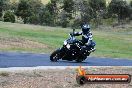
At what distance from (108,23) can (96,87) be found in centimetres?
8201

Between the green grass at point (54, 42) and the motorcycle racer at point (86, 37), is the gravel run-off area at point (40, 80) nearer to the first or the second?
the motorcycle racer at point (86, 37)

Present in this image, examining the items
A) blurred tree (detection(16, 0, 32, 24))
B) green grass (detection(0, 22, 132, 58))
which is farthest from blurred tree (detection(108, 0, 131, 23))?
green grass (detection(0, 22, 132, 58))

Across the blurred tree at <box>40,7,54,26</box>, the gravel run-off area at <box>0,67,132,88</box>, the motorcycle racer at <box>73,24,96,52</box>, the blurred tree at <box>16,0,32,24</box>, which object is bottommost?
the blurred tree at <box>40,7,54,26</box>

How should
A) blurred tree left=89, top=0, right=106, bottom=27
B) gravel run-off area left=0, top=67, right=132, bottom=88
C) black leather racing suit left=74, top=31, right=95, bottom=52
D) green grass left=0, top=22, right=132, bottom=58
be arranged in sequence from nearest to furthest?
gravel run-off area left=0, top=67, right=132, bottom=88, black leather racing suit left=74, top=31, right=95, bottom=52, green grass left=0, top=22, right=132, bottom=58, blurred tree left=89, top=0, right=106, bottom=27

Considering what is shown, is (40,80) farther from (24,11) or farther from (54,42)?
(24,11)

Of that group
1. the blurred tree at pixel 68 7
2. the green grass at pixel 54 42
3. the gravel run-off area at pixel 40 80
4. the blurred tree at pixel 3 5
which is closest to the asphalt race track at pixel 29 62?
the gravel run-off area at pixel 40 80

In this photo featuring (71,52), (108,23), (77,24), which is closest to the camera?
(71,52)

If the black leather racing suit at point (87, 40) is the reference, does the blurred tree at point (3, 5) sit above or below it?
below

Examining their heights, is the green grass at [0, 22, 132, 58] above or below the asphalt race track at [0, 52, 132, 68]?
below

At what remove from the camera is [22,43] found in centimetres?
3519

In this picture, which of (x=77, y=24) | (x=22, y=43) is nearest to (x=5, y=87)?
(x=22, y=43)

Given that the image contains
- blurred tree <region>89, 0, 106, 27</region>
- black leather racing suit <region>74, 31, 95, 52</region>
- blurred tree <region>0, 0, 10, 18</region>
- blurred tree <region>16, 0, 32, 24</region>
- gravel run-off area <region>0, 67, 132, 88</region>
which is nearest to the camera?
gravel run-off area <region>0, 67, 132, 88</region>

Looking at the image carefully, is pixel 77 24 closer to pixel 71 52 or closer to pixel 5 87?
pixel 71 52

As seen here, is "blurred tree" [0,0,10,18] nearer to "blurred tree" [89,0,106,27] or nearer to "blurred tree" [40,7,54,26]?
"blurred tree" [40,7,54,26]
